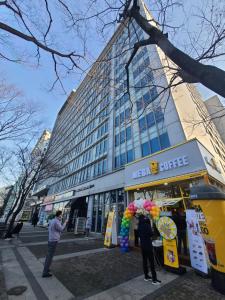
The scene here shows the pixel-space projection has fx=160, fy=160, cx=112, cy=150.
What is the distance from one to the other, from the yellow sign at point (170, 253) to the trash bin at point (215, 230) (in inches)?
47.1

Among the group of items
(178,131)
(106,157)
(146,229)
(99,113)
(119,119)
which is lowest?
(146,229)

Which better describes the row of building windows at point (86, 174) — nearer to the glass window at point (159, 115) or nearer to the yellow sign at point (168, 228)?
the glass window at point (159, 115)

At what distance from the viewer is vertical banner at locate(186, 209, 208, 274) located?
16.6 ft

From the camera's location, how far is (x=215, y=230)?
4184 millimetres

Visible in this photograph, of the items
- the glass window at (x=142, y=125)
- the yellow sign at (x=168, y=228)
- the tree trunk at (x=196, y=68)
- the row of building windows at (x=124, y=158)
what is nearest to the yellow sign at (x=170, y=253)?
the yellow sign at (x=168, y=228)

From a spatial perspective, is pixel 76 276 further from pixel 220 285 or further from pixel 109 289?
pixel 220 285

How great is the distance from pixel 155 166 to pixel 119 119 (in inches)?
358

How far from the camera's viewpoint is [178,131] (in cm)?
1062

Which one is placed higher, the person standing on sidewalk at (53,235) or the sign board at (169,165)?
the sign board at (169,165)

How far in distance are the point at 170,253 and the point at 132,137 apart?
10.7 meters

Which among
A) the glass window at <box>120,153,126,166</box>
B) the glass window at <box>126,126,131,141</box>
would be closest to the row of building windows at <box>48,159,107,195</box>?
the glass window at <box>120,153,126,166</box>

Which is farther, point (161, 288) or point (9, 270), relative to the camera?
point (9, 270)

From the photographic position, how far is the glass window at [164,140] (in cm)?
1143

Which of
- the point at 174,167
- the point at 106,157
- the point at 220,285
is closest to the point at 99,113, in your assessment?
the point at 106,157
